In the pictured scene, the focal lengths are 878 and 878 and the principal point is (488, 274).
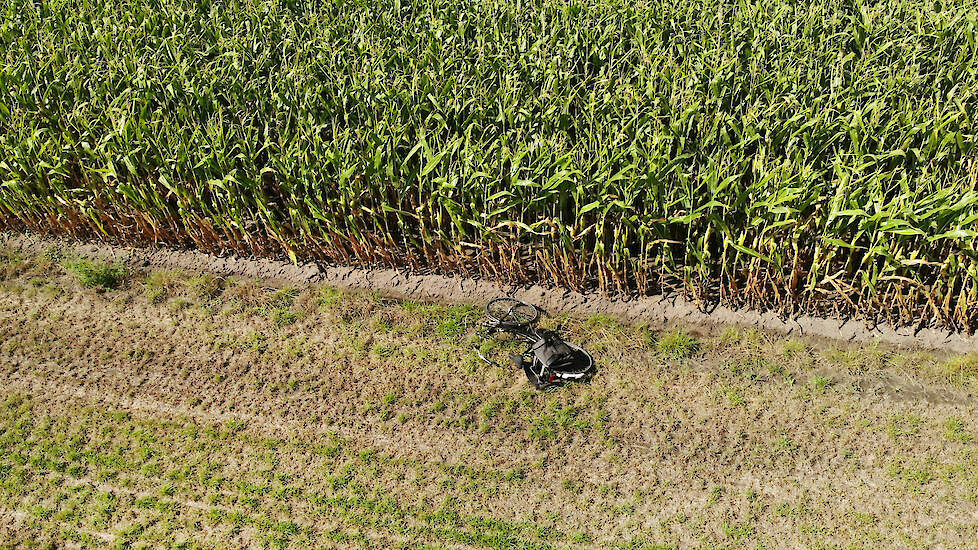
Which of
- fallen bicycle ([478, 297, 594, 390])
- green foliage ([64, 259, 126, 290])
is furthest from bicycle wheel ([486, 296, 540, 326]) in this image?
green foliage ([64, 259, 126, 290])

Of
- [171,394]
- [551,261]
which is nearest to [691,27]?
[551,261]

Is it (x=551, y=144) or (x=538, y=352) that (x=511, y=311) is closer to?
(x=538, y=352)

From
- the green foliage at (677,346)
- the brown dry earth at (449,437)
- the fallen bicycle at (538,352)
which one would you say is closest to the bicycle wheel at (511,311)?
the fallen bicycle at (538,352)

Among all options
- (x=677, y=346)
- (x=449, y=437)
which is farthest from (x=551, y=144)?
(x=449, y=437)

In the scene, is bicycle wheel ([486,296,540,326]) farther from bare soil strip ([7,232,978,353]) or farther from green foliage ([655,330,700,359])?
green foliage ([655,330,700,359])

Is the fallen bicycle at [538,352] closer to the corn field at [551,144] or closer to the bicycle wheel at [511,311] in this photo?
the bicycle wheel at [511,311]
